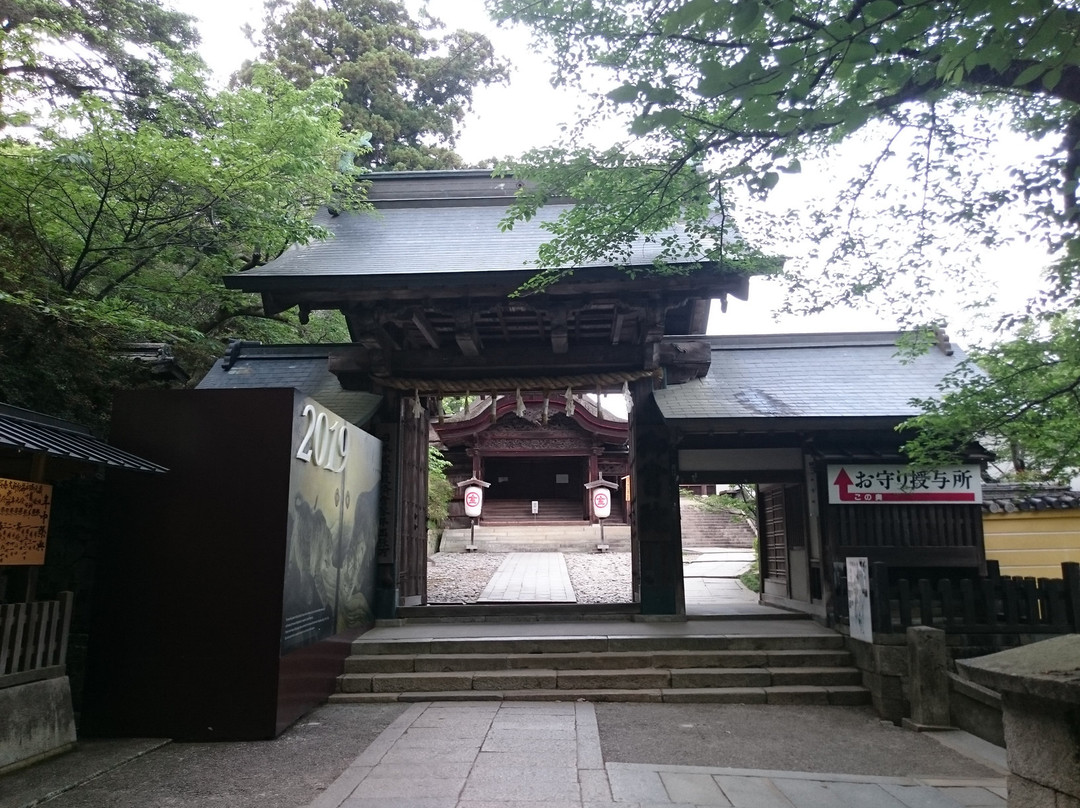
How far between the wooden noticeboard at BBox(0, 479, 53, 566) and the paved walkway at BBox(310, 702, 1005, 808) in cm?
281

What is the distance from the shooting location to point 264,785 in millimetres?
4453

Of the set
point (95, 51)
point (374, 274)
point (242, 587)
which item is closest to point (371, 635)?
point (242, 587)

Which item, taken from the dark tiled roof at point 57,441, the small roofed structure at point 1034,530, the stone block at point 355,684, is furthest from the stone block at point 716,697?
the small roofed structure at point 1034,530

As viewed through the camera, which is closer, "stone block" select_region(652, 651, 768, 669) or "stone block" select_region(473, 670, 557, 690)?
"stone block" select_region(473, 670, 557, 690)

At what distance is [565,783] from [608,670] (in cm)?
286

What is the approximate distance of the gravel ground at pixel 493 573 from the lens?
12539 mm

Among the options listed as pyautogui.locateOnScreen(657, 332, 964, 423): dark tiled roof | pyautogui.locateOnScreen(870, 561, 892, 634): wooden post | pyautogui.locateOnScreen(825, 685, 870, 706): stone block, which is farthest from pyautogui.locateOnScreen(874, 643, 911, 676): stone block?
pyautogui.locateOnScreen(657, 332, 964, 423): dark tiled roof

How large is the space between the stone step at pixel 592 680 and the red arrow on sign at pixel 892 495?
2.20m

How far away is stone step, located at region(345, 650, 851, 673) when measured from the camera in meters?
7.22

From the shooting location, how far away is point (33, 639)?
4977mm

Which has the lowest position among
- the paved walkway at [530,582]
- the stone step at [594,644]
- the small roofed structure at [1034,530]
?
the stone step at [594,644]

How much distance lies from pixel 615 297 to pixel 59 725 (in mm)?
6579

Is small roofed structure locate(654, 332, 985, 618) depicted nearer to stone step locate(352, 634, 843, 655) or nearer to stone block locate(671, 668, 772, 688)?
stone step locate(352, 634, 843, 655)

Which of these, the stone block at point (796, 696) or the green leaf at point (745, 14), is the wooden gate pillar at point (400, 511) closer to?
the stone block at point (796, 696)
